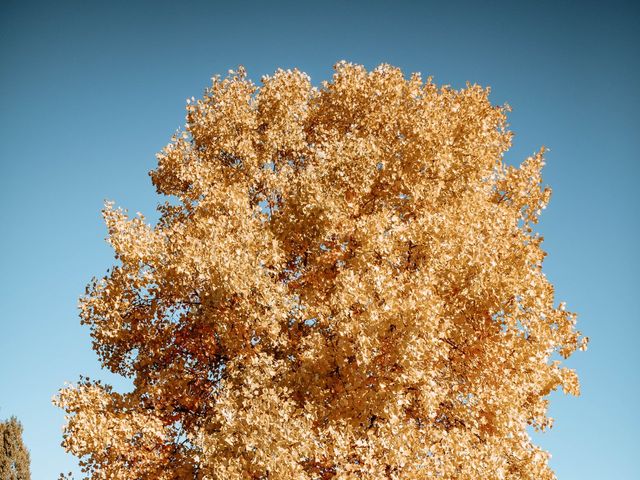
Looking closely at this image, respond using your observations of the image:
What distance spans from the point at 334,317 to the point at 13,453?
3438cm

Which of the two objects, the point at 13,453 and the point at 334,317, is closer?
the point at 334,317

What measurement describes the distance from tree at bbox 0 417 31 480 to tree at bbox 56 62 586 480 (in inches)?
1060

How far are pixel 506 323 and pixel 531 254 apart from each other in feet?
7.05

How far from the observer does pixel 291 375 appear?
41.4ft

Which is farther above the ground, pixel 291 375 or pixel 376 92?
pixel 376 92

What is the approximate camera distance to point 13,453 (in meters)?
35.3

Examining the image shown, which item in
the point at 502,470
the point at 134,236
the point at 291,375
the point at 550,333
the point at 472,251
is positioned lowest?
the point at 502,470

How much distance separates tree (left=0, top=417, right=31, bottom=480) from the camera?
113 feet

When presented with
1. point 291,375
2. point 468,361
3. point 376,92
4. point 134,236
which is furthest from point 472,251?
point 134,236

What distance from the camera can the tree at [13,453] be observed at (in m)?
34.4

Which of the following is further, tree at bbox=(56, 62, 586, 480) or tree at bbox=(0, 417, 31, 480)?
tree at bbox=(0, 417, 31, 480)

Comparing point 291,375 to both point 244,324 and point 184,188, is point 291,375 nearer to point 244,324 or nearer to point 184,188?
point 244,324

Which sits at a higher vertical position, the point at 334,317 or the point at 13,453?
the point at 13,453

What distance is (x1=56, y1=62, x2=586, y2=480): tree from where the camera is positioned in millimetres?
11383
